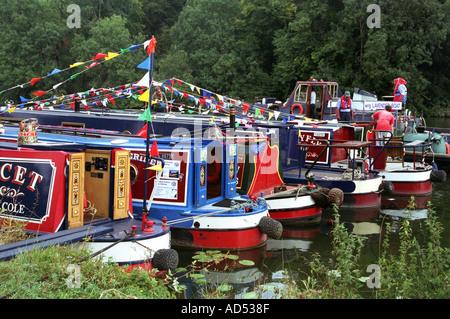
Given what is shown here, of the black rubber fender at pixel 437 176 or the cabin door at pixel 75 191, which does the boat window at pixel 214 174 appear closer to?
the cabin door at pixel 75 191

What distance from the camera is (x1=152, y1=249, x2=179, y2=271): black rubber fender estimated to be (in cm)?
856

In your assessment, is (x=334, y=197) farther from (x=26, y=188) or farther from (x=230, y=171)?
(x=26, y=188)

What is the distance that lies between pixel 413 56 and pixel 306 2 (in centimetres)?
1018

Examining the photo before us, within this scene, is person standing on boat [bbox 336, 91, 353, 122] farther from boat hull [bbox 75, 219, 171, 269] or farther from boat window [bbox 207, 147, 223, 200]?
boat hull [bbox 75, 219, 171, 269]

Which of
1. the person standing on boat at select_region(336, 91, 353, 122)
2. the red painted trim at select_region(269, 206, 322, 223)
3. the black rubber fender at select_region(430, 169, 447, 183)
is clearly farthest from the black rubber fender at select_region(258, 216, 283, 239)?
the person standing on boat at select_region(336, 91, 353, 122)

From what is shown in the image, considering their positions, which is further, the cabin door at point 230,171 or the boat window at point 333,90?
the boat window at point 333,90

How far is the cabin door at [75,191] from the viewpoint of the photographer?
28.6ft

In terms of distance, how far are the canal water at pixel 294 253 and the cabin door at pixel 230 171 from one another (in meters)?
1.53

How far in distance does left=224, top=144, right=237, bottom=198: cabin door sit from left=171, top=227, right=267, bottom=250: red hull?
1.54 meters

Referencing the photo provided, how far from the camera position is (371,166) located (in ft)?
59.3

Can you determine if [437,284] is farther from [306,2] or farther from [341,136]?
[306,2]

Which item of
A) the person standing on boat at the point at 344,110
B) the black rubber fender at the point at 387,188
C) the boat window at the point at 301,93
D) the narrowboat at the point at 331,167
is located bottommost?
the black rubber fender at the point at 387,188

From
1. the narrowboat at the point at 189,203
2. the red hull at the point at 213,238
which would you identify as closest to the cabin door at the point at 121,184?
the narrowboat at the point at 189,203

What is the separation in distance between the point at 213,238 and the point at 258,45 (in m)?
37.7
